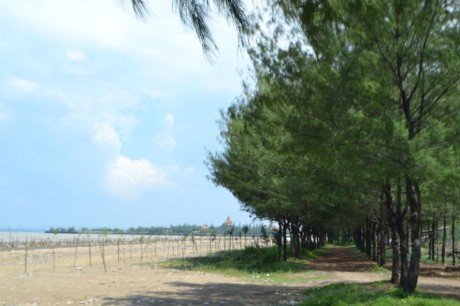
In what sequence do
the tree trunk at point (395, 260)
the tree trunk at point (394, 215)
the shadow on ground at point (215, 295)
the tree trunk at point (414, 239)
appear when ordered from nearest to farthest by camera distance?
1. the tree trunk at point (414, 239)
2. the shadow on ground at point (215, 295)
3. the tree trunk at point (394, 215)
4. the tree trunk at point (395, 260)

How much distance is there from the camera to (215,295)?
15828mm

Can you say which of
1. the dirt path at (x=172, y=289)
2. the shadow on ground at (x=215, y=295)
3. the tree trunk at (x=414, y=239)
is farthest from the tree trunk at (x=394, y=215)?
the shadow on ground at (x=215, y=295)

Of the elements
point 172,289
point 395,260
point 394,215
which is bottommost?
point 172,289

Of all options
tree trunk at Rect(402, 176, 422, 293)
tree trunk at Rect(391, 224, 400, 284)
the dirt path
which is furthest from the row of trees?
the dirt path

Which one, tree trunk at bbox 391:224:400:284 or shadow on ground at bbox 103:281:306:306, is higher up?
tree trunk at bbox 391:224:400:284

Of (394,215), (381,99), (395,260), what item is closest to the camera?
(381,99)

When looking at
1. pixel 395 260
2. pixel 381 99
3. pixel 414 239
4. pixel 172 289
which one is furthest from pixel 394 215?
pixel 172 289

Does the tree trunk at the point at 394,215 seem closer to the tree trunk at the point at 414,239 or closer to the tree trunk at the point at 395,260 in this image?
the tree trunk at the point at 395,260

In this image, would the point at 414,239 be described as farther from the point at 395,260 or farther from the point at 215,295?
the point at 215,295

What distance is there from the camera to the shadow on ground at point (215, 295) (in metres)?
14.2

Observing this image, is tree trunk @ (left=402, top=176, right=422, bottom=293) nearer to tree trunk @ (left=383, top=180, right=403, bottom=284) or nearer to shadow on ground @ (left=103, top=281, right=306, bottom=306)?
tree trunk @ (left=383, top=180, right=403, bottom=284)

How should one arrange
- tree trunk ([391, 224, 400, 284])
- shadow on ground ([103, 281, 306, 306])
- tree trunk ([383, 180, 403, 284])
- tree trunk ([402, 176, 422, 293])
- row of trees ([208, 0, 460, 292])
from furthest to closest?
tree trunk ([391, 224, 400, 284]), tree trunk ([383, 180, 403, 284]), shadow on ground ([103, 281, 306, 306]), tree trunk ([402, 176, 422, 293]), row of trees ([208, 0, 460, 292])

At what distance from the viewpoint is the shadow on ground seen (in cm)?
1417

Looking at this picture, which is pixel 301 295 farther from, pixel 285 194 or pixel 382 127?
pixel 285 194
